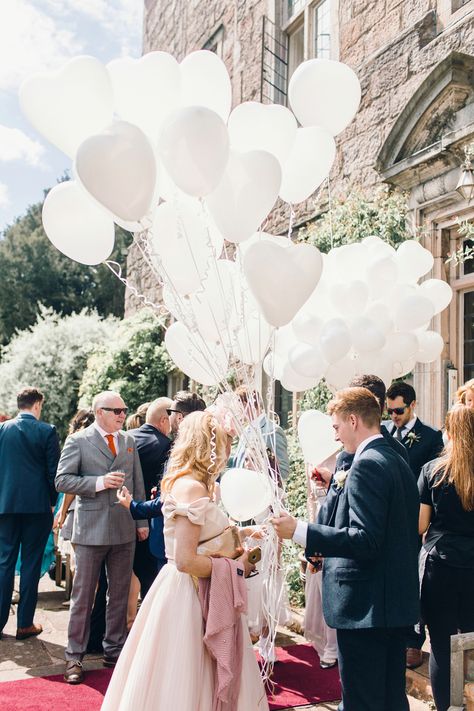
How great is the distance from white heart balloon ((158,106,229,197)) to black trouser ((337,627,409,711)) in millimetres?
2032

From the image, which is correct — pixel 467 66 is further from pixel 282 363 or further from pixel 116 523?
pixel 116 523

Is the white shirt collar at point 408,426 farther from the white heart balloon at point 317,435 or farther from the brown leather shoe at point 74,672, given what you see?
the brown leather shoe at point 74,672

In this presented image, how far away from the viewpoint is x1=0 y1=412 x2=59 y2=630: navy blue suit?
5117 millimetres

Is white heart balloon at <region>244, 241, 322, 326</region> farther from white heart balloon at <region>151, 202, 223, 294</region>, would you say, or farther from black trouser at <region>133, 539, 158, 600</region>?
black trouser at <region>133, 539, 158, 600</region>

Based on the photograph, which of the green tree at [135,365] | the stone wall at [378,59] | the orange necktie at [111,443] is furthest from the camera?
the green tree at [135,365]

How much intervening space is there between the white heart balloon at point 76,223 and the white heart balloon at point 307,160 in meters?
0.99

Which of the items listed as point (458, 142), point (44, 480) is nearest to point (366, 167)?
point (458, 142)

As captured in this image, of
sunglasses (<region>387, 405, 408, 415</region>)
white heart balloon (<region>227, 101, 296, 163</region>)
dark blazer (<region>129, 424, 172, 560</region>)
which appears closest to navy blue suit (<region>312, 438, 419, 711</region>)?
white heart balloon (<region>227, 101, 296, 163</region>)

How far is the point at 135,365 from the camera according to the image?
1246 cm

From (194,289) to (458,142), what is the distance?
3381 mm

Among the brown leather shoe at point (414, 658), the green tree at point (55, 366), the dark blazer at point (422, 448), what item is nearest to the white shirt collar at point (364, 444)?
the dark blazer at point (422, 448)

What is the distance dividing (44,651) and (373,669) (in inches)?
116

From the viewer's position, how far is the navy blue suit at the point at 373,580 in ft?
9.07

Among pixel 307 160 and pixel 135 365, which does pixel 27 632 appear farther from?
pixel 135 365
